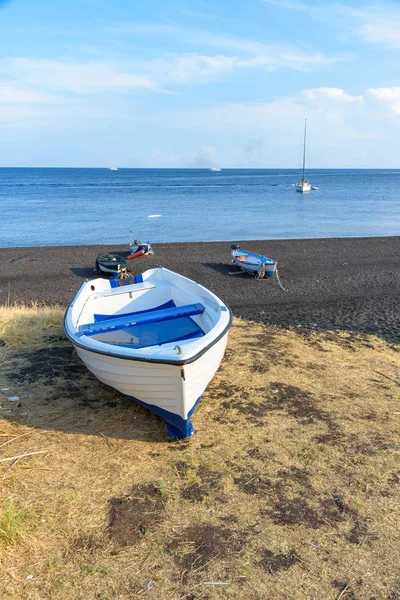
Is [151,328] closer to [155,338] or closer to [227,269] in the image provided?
[155,338]

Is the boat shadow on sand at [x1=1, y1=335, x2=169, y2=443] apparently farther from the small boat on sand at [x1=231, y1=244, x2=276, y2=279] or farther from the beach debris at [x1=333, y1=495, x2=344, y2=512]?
the small boat on sand at [x1=231, y1=244, x2=276, y2=279]

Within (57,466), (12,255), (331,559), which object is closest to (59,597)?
(57,466)

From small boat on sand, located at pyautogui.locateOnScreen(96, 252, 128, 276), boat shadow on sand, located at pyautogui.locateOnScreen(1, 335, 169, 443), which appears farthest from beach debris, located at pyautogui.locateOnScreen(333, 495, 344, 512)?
small boat on sand, located at pyautogui.locateOnScreen(96, 252, 128, 276)

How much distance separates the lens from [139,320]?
733cm

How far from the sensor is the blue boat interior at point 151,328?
7242 mm

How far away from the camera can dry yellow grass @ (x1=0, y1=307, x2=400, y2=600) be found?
370 cm

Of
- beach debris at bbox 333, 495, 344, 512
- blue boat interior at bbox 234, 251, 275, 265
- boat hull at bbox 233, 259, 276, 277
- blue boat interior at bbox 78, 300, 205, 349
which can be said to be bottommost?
beach debris at bbox 333, 495, 344, 512

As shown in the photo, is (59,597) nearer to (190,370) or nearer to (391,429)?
(190,370)

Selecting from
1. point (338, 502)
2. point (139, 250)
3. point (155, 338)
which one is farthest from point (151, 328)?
point (139, 250)

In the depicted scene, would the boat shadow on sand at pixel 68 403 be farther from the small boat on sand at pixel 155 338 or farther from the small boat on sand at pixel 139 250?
the small boat on sand at pixel 139 250

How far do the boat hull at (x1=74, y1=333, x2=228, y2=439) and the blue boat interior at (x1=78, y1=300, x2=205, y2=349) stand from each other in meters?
1.34

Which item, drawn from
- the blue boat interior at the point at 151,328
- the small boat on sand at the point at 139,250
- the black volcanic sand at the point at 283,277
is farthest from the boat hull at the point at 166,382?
the small boat on sand at the point at 139,250

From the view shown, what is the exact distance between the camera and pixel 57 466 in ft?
16.6

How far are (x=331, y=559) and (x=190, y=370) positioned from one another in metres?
2.19
